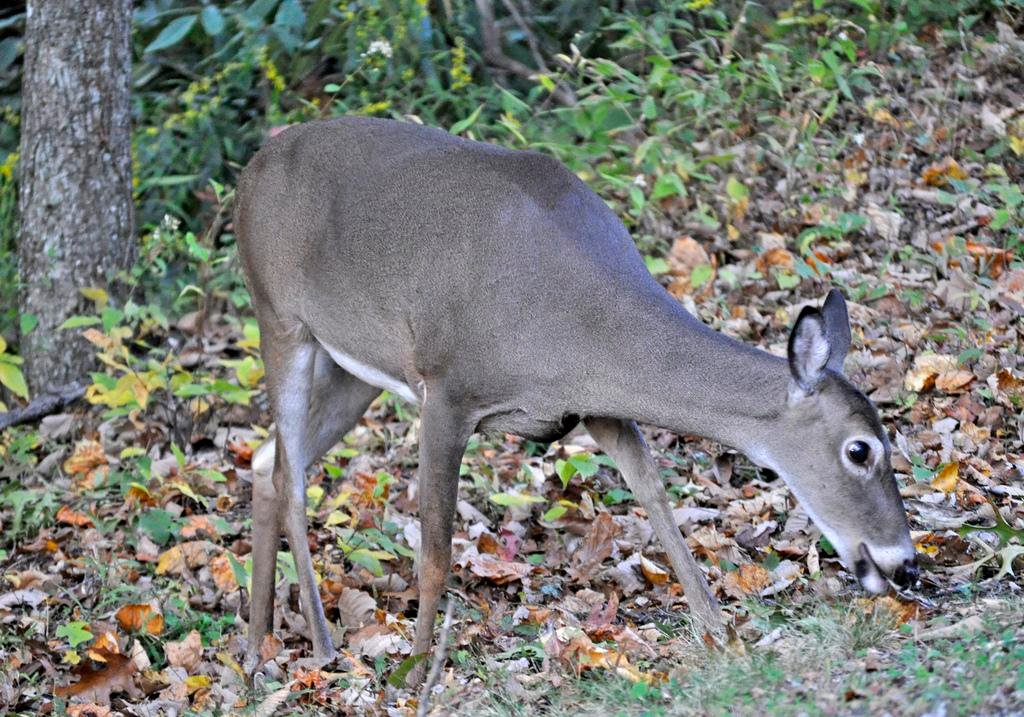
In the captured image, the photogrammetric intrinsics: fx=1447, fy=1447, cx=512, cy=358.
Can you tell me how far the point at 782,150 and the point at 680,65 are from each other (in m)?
1.84

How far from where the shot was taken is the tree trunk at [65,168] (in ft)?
25.9

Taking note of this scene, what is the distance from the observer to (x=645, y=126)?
957 cm

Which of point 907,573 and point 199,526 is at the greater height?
point 907,573

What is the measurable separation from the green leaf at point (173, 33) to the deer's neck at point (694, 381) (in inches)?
222

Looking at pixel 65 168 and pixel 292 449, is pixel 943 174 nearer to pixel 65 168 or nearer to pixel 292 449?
pixel 292 449

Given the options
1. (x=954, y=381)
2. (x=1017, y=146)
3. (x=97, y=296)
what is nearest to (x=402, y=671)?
(x=954, y=381)

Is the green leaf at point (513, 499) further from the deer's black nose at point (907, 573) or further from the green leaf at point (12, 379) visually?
the green leaf at point (12, 379)

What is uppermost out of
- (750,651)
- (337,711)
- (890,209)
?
(750,651)

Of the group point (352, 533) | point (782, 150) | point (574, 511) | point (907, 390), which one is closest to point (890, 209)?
point (782, 150)

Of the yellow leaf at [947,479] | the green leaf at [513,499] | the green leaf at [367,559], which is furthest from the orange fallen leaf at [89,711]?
the yellow leaf at [947,479]

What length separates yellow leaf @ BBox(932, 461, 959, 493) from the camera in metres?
5.61

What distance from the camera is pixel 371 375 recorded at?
561 cm

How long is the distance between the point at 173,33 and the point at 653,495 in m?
5.71

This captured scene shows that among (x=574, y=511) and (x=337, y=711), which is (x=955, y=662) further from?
(x=574, y=511)
